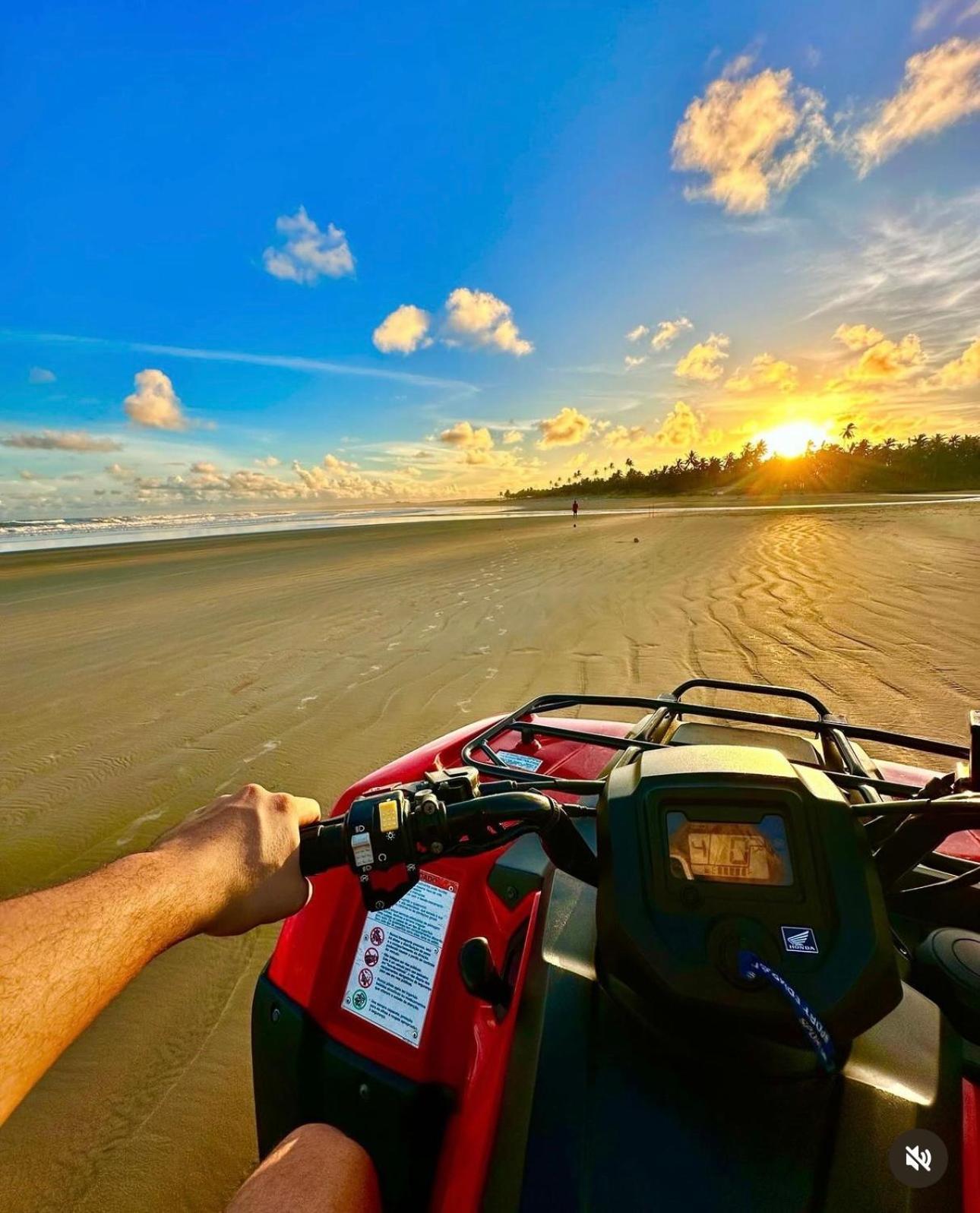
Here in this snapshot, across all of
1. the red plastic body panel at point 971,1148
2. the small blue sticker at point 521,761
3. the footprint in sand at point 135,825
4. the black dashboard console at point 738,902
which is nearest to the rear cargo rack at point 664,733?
the small blue sticker at point 521,761

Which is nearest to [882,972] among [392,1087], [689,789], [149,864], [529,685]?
[689,789]

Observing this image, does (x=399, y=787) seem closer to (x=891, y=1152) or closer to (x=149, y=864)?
(x=149, y=864)

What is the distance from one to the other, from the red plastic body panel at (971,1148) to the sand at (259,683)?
1913mm

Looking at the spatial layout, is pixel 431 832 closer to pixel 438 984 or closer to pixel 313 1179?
pixel 438 984

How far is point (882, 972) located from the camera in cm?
70

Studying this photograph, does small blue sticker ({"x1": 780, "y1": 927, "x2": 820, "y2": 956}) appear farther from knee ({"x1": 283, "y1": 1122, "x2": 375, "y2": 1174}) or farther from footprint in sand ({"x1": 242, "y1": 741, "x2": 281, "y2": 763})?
footprint in sand ({"x1": 242, "y1": 741, "x2": 281, "y2": 763})

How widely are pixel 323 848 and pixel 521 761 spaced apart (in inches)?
36.0

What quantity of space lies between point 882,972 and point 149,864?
42.4 inches

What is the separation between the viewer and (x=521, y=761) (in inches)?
70.0

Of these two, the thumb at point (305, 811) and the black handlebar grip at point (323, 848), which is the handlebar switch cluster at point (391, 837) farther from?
the thumb at point (305, 811)

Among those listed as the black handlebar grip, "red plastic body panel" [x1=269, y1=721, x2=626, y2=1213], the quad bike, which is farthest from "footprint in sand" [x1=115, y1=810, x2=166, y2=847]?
the black handlebar grip

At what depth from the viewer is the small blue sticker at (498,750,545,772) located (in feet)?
5.70

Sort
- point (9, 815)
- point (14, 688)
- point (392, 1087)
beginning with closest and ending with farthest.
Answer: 1. point (392, 1087)
2. point (9, 815)
3. point (14, 688)

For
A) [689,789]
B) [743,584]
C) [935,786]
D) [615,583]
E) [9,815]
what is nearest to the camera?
[689,789]
